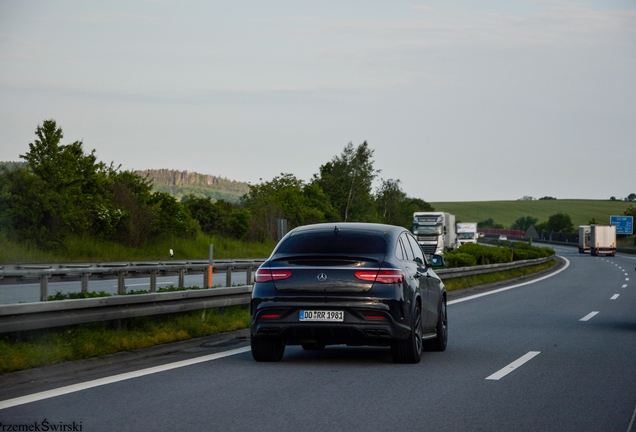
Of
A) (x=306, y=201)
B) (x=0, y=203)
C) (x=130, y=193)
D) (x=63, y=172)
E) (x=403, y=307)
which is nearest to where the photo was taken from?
(x=403, y=307)

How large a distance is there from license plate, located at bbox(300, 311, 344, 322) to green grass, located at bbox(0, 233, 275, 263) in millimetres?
28304

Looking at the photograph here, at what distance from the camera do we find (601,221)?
165 metres

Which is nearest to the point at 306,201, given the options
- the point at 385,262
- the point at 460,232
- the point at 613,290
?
the point at 460,232

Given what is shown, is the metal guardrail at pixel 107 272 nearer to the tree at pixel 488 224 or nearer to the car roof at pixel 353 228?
the car roof at pixel 353 228

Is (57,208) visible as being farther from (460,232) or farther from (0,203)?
(460,232)

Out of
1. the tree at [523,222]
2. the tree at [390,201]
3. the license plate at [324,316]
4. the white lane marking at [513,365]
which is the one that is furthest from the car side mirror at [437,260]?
the tree at [523,222]

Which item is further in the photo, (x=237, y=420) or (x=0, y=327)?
(x=0, y=327)

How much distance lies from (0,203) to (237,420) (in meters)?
37.7

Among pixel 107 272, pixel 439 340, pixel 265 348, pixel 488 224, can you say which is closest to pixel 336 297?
pixel 265 348

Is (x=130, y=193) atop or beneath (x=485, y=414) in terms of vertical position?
atop

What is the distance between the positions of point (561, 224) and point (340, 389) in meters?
157

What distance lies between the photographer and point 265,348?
9945mm

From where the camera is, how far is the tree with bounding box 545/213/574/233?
158 meters

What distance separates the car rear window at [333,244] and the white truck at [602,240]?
75163 mm
